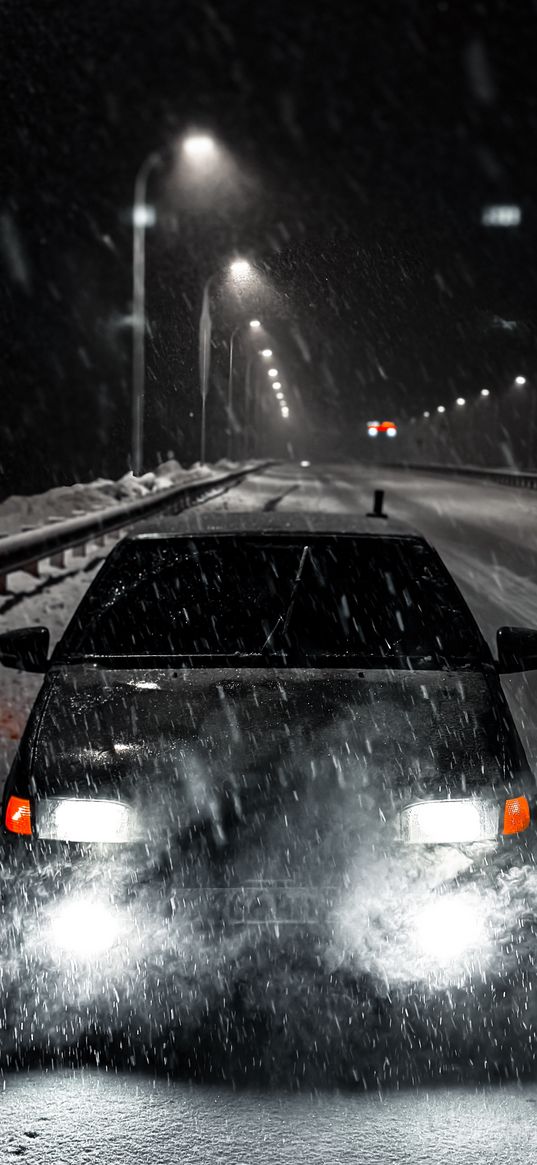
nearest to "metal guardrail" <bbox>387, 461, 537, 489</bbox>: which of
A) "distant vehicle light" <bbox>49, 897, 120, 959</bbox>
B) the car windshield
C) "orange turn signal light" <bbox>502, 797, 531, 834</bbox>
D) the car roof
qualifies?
the car roof

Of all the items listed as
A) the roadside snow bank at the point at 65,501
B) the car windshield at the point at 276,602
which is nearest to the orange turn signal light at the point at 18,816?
the car windshield at the point at 276,602

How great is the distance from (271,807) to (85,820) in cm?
48

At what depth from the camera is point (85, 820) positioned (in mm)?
3539

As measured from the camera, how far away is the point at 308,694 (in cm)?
404

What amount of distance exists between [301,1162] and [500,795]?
43.5 inches

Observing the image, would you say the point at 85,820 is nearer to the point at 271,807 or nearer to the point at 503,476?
the point at 271,807

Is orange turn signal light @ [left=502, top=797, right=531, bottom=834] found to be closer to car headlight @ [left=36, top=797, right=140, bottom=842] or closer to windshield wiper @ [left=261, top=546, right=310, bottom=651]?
car headlight @ [left=36, top=797, right=140, bottom=842]

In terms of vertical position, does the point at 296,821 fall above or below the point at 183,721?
below

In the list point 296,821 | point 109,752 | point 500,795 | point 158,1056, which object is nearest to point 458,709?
point 500,795

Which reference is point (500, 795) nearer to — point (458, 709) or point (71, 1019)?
point (458, 709)

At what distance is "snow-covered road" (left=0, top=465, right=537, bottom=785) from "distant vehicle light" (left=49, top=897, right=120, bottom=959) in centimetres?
292

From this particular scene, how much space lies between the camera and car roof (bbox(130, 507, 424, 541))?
514 centimetres

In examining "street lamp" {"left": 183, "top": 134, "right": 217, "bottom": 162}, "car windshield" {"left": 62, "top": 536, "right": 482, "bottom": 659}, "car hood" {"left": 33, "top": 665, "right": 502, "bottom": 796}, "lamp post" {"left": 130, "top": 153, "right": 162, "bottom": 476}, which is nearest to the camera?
"car hood" {"left": 33, "top": 665, "right": 502, "bottom": 796}

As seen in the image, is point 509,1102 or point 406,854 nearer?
point 509,1102
